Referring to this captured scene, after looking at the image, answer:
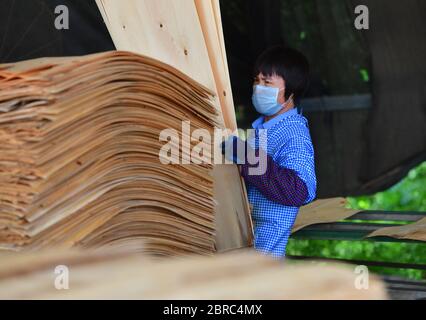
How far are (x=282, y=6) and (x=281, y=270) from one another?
4.00 meters

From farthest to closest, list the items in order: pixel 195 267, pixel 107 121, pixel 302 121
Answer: pixel 302 121
pixel 107 121
pixel 195 267

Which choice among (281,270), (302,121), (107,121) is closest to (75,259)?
(281,270)

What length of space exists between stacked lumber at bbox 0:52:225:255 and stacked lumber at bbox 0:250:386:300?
1.47 feet

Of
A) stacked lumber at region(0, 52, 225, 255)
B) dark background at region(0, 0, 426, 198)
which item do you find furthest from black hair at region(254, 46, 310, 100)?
dark background at region(0, 0, 426, 198)

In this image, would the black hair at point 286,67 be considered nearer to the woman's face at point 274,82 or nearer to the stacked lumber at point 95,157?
the woman's face at point 274,82

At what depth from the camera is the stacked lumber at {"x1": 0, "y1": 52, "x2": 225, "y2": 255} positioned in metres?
1.43

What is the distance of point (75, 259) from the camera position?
0.96 meters

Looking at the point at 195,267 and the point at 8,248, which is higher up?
the point at 8,248

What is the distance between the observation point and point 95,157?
154 centimetres

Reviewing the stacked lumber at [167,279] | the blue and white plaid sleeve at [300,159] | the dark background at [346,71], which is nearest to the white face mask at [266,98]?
the blue and white plaid sleeve at [300,159]

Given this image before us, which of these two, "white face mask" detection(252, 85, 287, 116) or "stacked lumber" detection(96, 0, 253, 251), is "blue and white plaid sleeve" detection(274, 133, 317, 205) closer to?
"white face mask" detection(252, 85, 287, 116)

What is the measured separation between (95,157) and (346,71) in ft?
11.3

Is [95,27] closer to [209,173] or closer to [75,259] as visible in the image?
[209,173]

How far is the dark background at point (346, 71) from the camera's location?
4348 millimetres
